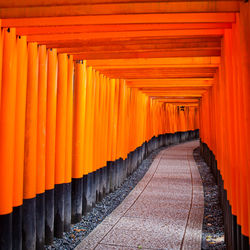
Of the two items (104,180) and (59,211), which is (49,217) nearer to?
(59,211)

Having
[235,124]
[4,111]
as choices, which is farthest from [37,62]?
[235,124]

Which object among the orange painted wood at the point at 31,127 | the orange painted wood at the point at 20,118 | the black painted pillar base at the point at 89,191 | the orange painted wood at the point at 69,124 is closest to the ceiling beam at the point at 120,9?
the orange painted wood at the point at 20,118

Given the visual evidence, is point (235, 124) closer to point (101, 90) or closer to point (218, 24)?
point (218, 24)

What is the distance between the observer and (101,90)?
6926 mm

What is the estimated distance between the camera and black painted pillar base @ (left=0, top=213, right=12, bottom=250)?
10.9ft

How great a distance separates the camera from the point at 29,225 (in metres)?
3.91

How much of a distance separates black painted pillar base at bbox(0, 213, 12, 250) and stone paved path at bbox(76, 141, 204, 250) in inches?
47.7

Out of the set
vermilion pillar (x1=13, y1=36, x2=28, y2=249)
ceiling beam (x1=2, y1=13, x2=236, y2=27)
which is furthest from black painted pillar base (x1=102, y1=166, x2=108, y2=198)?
ceiling beam (x1=2, y1=13, x2=236, y2=27)

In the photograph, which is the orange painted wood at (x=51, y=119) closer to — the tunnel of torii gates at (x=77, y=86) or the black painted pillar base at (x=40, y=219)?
the tunnel of torii gates at (x=77, y=86)

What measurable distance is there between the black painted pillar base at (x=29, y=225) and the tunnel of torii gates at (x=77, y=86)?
1 centimetres

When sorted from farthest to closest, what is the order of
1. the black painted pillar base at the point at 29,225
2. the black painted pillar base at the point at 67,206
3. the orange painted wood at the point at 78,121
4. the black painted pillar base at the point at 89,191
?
1. the black painted pillar base at the point at 89,191
2. the orange painted wood at the point at 78,121
3. the black painted pillar base at the point at 67,206
4. the black painted pillar base at the point at 29,225

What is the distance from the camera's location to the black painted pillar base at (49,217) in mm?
4492

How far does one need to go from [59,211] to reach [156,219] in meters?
1.92

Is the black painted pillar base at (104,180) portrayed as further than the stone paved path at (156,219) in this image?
Yes
